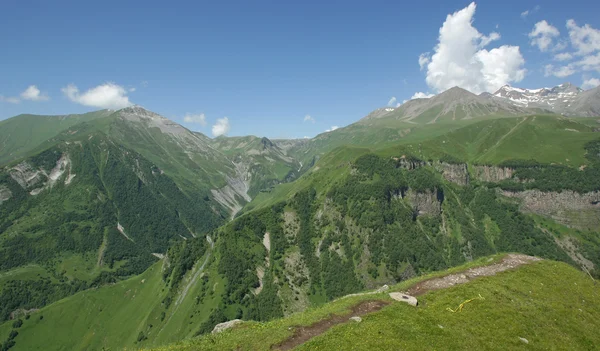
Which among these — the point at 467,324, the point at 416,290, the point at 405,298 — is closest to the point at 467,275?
the point at 416,290

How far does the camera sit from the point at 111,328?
181500mm

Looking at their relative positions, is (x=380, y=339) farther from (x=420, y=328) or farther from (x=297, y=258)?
(x=297, y=258)

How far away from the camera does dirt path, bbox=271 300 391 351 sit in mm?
28391

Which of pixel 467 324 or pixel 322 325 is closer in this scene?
pixel 467 324

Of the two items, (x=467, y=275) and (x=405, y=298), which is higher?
(x=405, y=298)

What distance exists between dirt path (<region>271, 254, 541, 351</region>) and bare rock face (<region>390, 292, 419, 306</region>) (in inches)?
63.8

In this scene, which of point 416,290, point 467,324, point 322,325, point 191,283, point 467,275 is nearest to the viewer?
point 467,324

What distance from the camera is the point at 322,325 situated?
104 feet

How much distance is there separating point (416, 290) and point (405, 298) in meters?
4.94

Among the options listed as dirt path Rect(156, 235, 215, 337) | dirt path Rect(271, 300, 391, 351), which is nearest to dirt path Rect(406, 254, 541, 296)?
dirt path Rect(271, 300, 391, 351)

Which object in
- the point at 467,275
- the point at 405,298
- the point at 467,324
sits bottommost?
the point at 467,324

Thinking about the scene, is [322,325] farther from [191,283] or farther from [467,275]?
[191,283]

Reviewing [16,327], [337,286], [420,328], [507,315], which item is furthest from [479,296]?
[16,327]

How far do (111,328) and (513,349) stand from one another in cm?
20916
